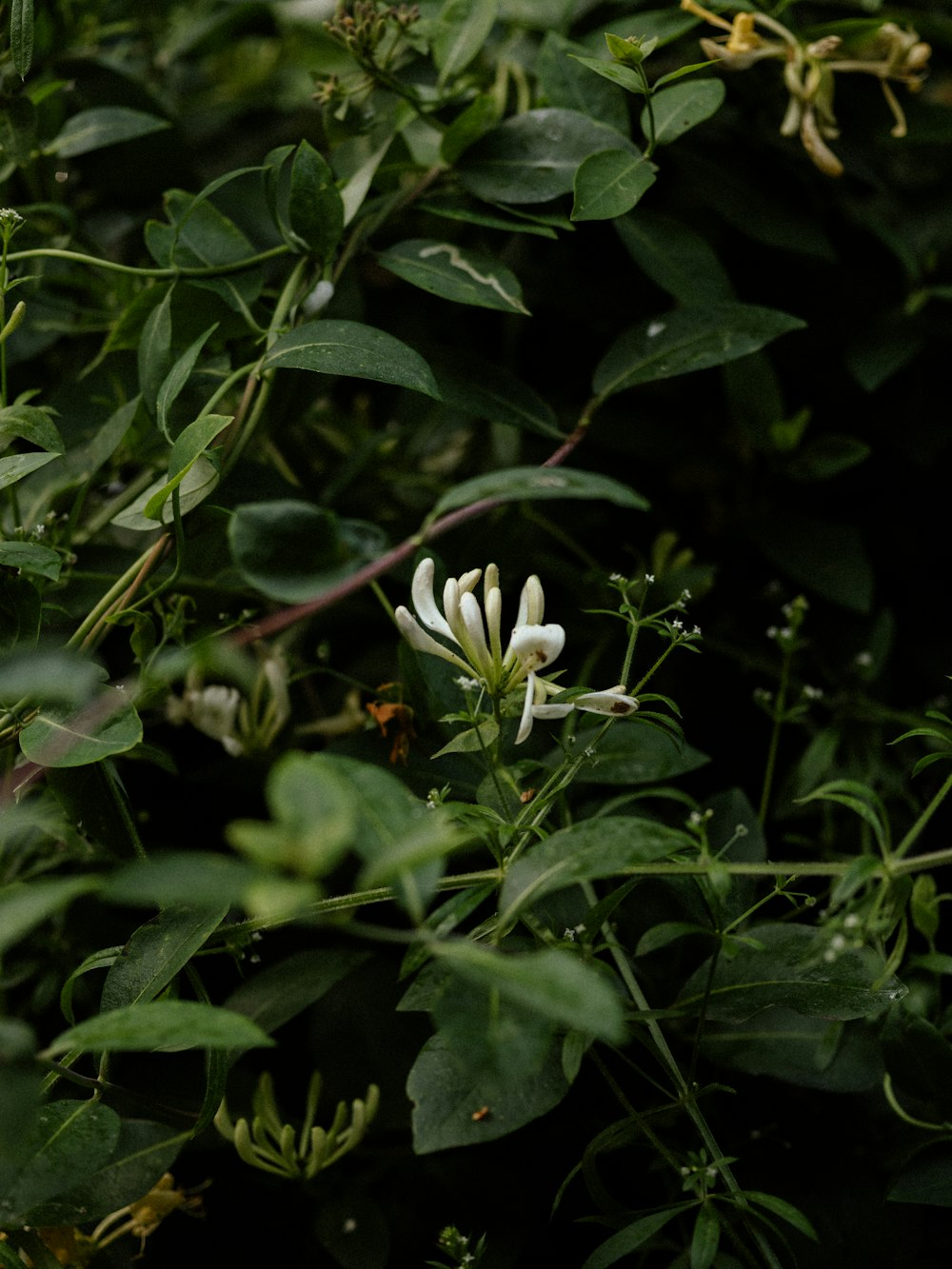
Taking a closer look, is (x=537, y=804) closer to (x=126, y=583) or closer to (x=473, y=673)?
(x=473, y=673)

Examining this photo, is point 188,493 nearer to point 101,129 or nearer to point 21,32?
point 21,32

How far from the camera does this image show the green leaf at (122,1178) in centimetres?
40

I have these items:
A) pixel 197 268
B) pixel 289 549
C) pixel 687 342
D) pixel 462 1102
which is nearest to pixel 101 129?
pixel 197 268

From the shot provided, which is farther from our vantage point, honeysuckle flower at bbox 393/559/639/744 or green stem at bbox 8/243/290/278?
green stem at bbox 8/243/290/278

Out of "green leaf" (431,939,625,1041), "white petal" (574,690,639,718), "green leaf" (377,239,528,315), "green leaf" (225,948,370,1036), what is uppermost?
"green leaf" (377,239,528,315)

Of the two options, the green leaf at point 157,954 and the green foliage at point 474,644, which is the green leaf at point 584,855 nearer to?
the green foliage at point 474,644

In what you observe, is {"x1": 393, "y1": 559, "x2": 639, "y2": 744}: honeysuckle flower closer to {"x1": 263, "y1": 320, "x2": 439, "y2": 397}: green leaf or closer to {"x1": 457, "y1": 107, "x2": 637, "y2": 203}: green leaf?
{"x1": 263, "y1": 320, "x2": 439, "y2": 397}: green leaf

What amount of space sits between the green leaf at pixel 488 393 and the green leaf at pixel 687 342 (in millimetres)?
41

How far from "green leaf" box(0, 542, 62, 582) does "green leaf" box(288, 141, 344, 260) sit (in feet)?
0.69

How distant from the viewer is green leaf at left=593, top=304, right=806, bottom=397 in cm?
57

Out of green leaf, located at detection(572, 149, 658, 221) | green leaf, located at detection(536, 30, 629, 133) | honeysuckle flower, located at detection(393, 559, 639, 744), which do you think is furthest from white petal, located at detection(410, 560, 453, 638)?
green leaf, located at detection(536, 30, 629, 133)

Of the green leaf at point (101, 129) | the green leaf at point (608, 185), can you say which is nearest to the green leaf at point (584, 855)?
the green leaf at point (608, 185)

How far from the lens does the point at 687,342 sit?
60 centimetres

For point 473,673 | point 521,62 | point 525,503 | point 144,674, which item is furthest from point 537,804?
point 521,62
